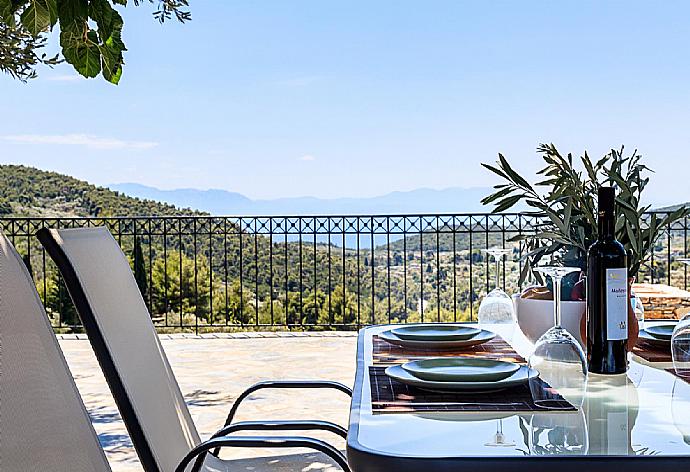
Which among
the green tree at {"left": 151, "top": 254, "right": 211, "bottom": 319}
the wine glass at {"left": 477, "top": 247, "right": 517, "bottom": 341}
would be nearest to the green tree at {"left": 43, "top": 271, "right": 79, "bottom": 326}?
the green tree at {"left": 151, "top": 254, "right": 211, "bottom": 319}

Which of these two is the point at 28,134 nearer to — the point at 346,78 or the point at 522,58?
the point at 346,78

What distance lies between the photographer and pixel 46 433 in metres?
1.22

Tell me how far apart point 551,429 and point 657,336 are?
1.00 metres

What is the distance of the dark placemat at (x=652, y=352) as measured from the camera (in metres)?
2.02

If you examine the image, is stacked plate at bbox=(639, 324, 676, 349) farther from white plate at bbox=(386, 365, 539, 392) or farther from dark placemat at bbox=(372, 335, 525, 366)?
white plate at bbox=(386, 365, 539, 392)

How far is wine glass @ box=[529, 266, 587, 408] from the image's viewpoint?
1.62m

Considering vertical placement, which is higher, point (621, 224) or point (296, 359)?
point (621, 224)

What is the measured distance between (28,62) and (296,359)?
131 inches

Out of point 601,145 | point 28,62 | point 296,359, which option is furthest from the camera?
→ point 601,145

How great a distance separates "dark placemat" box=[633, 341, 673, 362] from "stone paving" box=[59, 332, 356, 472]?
1.36m

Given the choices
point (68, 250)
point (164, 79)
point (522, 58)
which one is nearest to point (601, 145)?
point (522, 58)

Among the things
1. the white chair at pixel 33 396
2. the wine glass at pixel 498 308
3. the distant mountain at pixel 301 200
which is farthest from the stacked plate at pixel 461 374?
the distant mountain at pixel 301 200

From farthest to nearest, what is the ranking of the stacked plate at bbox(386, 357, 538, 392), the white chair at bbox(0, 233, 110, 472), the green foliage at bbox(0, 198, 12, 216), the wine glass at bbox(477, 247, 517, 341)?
the green foliage at bbox(0, 198, 12, 216) → the wine glass at bbox(477, 247, 517, 341) → the stacked plate at bbox(386, 357, 538, 392) → the white chair at bbox(0, 233, 110, 472)

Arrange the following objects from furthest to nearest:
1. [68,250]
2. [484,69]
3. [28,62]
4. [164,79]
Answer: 1. [164,79]
2. [484,69]
3. [28,62]
4. [68,250]
